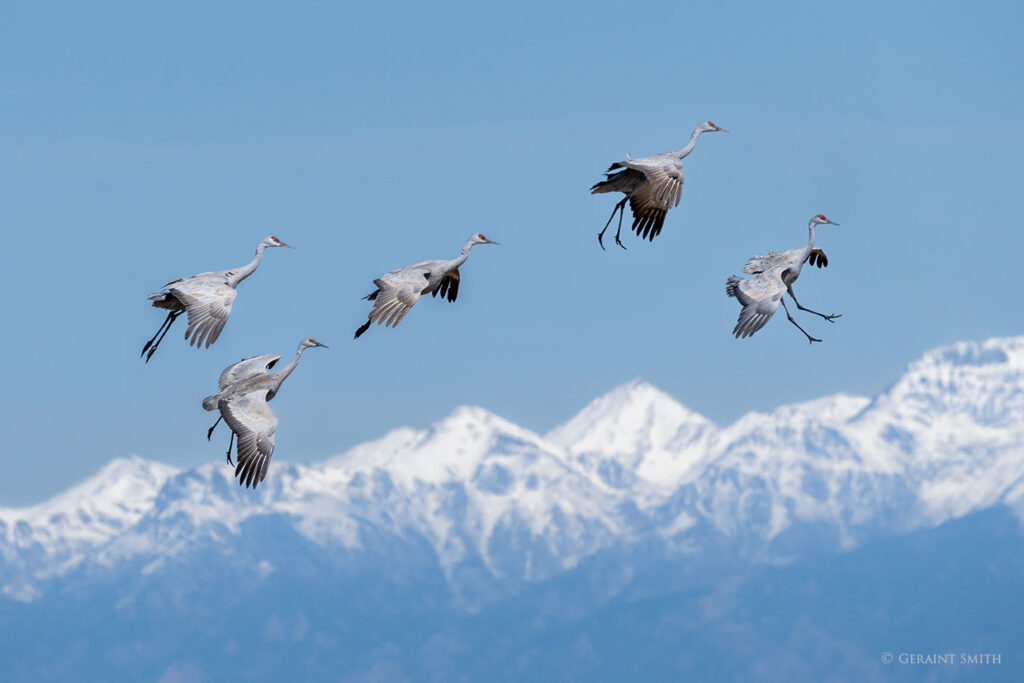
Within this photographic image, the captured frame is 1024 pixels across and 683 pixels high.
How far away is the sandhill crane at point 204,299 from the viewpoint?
1971 inches

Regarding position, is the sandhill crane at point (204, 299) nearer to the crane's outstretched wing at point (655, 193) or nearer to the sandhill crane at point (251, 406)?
the sandhill crane at point (251, 406)

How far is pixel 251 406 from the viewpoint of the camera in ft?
168

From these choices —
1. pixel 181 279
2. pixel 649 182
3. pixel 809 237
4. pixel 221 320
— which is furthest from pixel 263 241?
pixel 809 237

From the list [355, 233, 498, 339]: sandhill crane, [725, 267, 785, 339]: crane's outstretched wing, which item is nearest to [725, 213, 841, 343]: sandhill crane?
[725, 267, 785, 339]: crane's outstretched wing

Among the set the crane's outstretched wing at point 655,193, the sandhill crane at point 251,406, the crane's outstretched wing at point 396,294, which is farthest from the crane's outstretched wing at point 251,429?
the crane's outstretched wing at point 655,193

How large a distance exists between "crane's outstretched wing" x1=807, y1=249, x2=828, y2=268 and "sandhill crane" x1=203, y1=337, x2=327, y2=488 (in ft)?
50.2

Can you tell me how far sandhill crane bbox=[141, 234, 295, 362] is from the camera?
50.1 m

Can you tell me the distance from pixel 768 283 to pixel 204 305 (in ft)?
51.4

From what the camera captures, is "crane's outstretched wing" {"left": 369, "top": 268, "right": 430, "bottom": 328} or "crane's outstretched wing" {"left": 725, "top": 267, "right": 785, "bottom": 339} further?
"crane's outstretched wing" {"left": 369, "top": 268, "right": 430, "bottom": 328}

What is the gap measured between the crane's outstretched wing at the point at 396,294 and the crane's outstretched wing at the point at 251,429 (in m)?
3.95

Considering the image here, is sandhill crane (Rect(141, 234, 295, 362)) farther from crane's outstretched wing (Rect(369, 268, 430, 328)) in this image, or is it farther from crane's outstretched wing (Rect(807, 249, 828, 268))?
crane's outstretched wing (Rect(807, 249, 828, 268))

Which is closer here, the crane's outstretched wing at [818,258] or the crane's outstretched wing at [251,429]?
the crane's outstretched wing at [251,429]

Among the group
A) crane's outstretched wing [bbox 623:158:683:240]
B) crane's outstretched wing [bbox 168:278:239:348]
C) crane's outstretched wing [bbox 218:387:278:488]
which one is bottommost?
crane's outstretched wing [bbox 218:387:278:488]

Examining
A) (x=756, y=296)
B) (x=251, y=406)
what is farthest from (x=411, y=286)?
(x=756, y=296)
